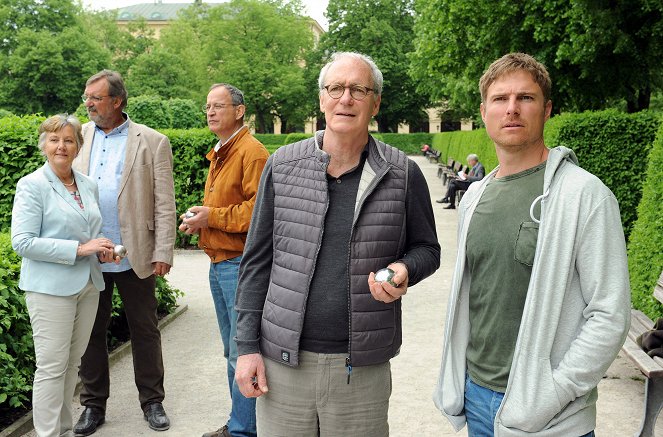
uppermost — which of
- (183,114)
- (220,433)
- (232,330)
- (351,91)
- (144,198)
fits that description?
(351,91)

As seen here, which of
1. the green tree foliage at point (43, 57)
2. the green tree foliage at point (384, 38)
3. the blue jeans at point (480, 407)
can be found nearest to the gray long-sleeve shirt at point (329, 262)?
the blue jeans at point (480, 407)

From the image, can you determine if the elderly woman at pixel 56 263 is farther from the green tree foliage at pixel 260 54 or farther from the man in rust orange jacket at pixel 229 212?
the green tree foliage at pixel 260 54

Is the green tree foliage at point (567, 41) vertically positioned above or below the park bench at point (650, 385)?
above

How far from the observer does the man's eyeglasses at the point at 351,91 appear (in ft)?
8.68

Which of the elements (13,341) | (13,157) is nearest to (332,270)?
(13,341)

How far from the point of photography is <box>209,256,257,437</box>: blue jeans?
4.15 metres

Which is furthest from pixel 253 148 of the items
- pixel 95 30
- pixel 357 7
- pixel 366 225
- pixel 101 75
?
pixel 95 30

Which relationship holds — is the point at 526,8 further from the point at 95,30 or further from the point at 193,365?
the point at 95,30

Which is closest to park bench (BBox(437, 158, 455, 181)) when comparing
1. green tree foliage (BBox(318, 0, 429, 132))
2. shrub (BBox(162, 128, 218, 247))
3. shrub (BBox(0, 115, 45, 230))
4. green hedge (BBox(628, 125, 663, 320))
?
shrub (BBox(162, 128, 218, 247))

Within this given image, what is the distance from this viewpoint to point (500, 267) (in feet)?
7.96

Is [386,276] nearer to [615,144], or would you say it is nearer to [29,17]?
[615,144]

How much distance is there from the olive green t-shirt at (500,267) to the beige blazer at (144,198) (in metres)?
2.61

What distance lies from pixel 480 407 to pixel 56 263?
2.53 m

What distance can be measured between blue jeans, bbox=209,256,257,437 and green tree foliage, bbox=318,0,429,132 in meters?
52.0
